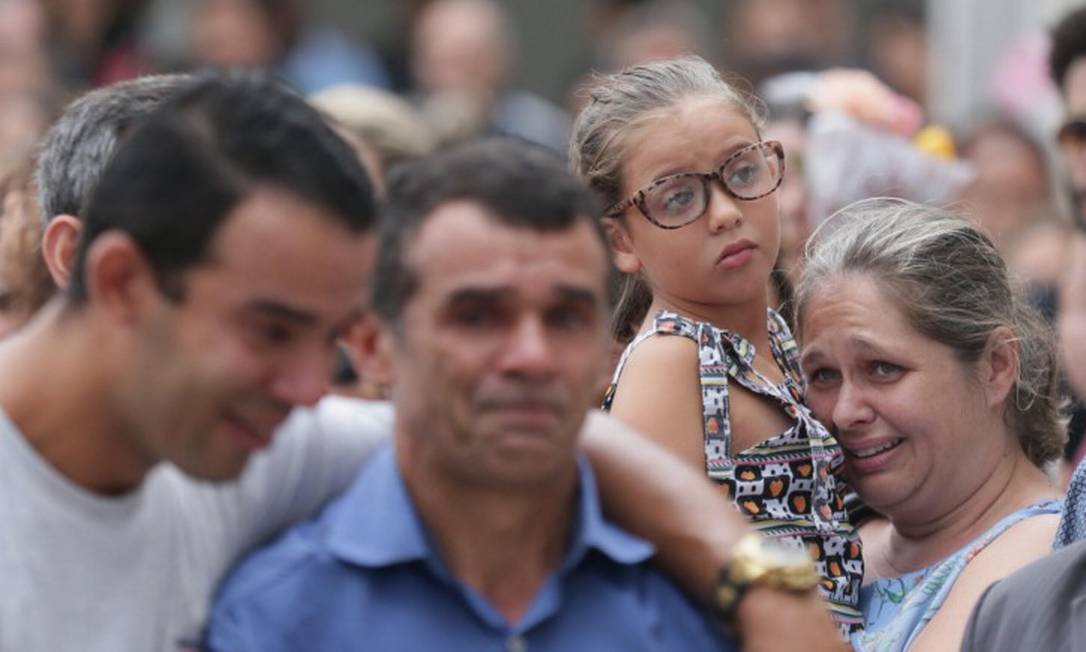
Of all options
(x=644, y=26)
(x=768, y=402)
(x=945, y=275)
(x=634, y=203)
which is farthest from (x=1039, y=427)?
(x=644, y=26)

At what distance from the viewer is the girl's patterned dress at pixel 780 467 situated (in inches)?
143

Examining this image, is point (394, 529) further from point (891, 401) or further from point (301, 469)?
point (891, 401)

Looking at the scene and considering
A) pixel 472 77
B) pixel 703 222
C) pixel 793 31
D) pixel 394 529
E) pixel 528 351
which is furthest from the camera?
pixel 793 31

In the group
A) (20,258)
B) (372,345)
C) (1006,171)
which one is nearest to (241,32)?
(1006,171)

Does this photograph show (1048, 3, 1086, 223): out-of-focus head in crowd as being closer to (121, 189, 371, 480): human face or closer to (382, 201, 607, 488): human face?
(382, 201, 607, 488): human face

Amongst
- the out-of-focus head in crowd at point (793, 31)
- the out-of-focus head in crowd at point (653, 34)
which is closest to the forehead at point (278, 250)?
the out-of-focus head in crowd at point (653, 34)

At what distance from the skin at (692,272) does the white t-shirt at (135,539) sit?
74 centimetres

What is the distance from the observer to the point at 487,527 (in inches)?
112

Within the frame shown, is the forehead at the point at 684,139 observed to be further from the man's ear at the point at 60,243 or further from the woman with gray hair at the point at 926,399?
the man's ear at the point at 60,243

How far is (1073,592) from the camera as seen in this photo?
3334mm

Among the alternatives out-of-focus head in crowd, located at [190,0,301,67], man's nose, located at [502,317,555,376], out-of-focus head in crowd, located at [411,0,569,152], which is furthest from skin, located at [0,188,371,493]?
out-of-focus head in crowd, located at [190,0,301,67]

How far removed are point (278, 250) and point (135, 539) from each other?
461mm

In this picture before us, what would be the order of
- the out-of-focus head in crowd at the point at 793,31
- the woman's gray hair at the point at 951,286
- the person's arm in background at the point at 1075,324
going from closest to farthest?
the woman's gray hair at the point at 951,286, the person's arm in background at the point at 1075,324, the out-of-focus head in crowd at the point at 793,31

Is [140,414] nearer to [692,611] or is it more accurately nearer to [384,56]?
[692,611]
